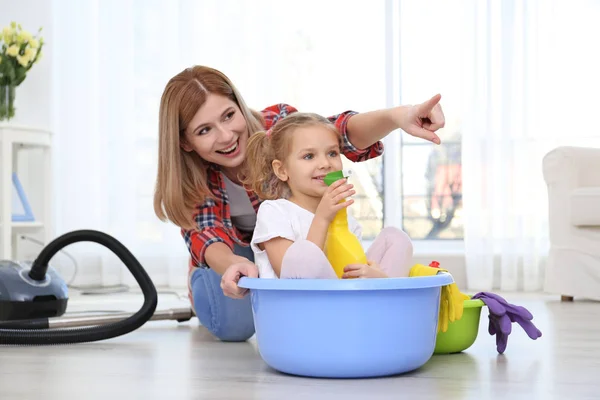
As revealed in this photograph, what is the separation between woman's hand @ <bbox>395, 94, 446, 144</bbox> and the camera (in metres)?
1.36

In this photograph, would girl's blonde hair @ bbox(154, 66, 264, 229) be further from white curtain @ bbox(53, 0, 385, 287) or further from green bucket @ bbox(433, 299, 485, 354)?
white curtain @ bbox(53, 0, 385, 287)

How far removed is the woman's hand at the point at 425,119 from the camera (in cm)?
136

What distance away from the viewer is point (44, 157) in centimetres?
339

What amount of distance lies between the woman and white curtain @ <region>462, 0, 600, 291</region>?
5.42ft

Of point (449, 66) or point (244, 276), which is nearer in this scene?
point (244, 276)

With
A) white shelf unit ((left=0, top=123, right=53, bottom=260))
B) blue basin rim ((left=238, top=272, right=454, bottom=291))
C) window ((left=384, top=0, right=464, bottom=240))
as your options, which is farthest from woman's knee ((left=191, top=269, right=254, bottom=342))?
window ((left=384, top=0, right=464, bottom=240))

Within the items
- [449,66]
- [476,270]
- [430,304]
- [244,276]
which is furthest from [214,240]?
[449,66]

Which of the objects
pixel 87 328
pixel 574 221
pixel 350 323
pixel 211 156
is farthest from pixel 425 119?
pixel 574 221

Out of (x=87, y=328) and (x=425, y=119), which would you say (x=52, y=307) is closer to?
(x=87, y=328)

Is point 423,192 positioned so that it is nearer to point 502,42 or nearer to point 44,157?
point 502,42

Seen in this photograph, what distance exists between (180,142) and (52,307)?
0.53 meters

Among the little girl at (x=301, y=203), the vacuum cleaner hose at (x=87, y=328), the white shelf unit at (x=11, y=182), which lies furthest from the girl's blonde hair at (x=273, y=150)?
the white shelf unit at (x=11, y=182)

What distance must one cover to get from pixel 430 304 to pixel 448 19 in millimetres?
2564

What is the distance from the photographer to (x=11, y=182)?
3143 mm
